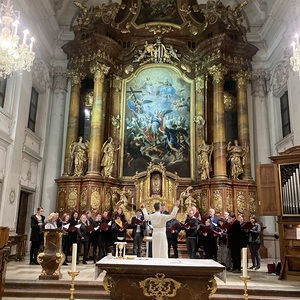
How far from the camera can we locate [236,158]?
14695mm

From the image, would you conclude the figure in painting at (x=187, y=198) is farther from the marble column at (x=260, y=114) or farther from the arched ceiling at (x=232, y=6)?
the arched ceiling at (x=232, y=6)

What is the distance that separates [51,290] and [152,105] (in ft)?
33.5

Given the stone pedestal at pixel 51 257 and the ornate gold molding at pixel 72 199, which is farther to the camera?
the ornate gold molding at pixel 72 199

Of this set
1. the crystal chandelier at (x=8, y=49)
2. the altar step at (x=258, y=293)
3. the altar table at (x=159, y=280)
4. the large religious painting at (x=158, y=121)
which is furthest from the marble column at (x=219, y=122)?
the altar table at (x=159, y=280)

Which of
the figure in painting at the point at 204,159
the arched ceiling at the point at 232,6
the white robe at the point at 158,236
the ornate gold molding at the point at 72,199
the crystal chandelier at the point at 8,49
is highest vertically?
the arched ceiling at the point at 232,6

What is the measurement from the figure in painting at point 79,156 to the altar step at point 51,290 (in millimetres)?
7445

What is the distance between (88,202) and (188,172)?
Answer: 4407 mm

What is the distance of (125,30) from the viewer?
53.7 feet

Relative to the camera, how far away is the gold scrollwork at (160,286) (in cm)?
452

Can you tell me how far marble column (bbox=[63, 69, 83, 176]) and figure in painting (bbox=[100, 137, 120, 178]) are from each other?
4.77 ft

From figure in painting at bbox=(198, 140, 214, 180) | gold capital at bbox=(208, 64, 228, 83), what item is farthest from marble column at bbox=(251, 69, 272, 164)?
figure in painting at bbox=(198, 140, 214, 180)

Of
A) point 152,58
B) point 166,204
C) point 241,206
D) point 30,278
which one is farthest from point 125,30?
point 30,278

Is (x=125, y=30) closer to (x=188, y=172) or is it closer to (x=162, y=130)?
(x=162, y=130)

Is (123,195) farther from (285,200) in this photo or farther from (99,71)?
(285,200)
